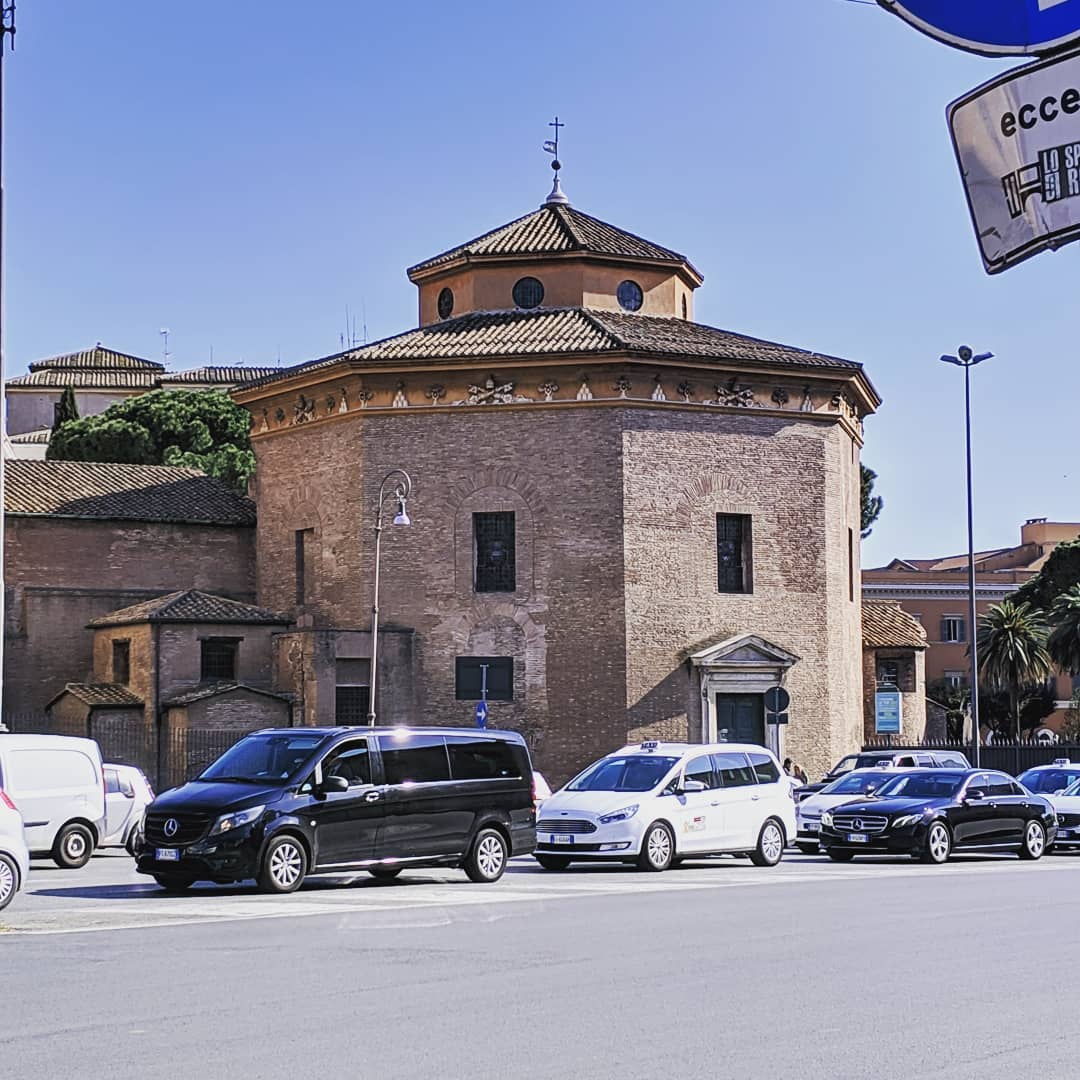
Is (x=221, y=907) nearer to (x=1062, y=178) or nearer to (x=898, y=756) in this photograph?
(x=1062, y=178)

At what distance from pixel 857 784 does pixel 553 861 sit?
7.66 meters

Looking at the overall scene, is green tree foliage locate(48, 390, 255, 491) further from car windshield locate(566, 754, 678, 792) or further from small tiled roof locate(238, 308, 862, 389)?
car windshield locate(566, 754, 678, 792)

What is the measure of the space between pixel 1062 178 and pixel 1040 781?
28552 mm

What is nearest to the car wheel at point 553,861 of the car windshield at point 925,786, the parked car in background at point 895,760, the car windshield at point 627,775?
the car windshield at point 627,775

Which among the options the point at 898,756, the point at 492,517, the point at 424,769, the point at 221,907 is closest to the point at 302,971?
the point at 221,907

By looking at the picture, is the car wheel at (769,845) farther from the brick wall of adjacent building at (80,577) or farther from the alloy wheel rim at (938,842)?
the brick wall of adjacent building at (80,577)

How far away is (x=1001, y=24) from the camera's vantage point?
4496mm

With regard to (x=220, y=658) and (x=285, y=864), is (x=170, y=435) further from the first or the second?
(x=285, y=864)

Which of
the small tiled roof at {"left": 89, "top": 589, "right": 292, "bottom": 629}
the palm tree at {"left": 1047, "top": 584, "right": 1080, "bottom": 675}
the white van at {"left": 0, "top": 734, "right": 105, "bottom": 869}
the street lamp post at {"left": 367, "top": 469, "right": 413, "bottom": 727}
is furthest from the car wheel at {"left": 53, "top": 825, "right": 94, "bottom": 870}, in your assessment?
the palm tree at {"left": 1047, "top": 584, "right": 1080, "bottom": 675}

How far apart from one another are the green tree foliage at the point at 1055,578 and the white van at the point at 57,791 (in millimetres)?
57147

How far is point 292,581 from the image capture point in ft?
147

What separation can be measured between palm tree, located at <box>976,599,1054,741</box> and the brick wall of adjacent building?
36296 millimetres

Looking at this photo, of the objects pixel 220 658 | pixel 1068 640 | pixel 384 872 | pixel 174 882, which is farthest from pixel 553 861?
pixel 1068 640

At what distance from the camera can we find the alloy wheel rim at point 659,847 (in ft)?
72.9
